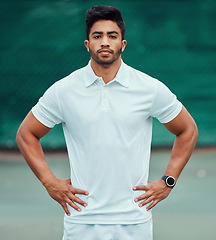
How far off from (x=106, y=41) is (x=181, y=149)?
2.56 feet

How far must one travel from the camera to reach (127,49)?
758cm

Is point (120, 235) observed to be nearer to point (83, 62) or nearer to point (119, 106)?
point (119, 106)

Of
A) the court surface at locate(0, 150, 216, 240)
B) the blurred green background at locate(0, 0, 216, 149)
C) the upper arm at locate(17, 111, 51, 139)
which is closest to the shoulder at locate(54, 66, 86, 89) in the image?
the upper arm at locate(17, 111, 51, 139)

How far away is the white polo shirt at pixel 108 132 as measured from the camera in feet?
8.36

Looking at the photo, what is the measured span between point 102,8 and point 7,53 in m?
5.37

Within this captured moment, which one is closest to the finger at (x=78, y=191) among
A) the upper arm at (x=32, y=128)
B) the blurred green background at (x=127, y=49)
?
the upper arm at (x=32, y=128)

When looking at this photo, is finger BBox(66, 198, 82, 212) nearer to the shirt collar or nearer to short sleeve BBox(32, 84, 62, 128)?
short sleeve BBox(32, 84, 62, 128)

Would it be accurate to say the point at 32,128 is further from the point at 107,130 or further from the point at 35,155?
the point at 107,130

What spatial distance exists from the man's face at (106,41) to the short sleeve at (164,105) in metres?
0.29

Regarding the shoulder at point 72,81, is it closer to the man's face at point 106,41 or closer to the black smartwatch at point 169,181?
the man's face at point 106,41

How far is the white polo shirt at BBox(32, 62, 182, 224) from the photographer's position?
255 centimetres

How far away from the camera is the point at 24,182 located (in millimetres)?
6379

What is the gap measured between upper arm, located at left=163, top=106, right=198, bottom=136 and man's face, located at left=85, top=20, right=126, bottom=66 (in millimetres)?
481

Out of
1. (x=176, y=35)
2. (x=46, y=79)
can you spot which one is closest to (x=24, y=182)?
(x=46, y=79)
